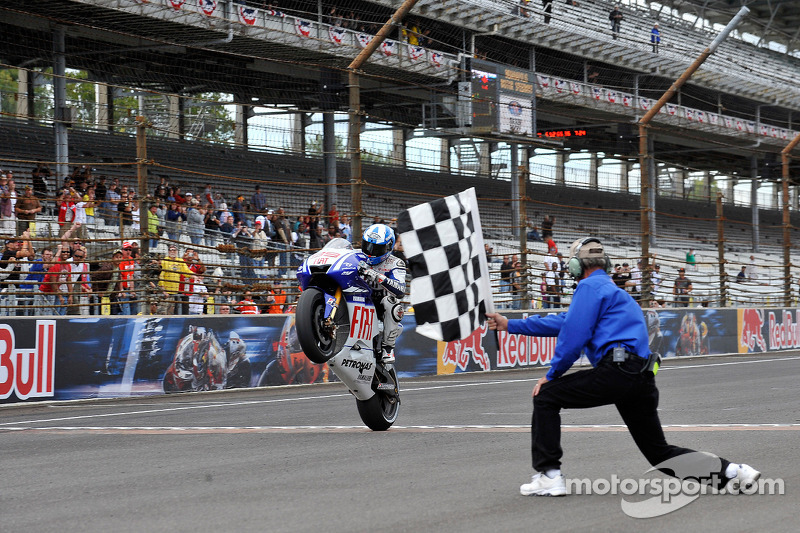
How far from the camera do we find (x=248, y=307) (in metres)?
14.6

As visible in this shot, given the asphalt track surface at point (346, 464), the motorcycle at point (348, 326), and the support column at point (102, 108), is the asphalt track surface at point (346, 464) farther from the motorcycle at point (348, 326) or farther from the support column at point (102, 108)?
the support column at point (102, 108)

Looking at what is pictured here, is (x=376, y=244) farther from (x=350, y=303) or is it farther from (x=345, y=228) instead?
(x=345, y=228)

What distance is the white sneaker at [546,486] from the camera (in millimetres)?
5094

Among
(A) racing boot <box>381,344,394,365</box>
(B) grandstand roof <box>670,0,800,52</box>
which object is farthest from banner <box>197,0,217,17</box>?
(B) grandstand roof <box>670,0,800,52</box>

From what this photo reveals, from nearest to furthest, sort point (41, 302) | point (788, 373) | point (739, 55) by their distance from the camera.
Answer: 1. point (41, 302)
2. point (788, 373)
3. point (739, 55)

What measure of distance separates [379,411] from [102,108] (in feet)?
39.0

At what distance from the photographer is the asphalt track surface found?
4648 millimetres

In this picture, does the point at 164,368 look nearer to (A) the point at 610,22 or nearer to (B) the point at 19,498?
(B) the point at 19,498

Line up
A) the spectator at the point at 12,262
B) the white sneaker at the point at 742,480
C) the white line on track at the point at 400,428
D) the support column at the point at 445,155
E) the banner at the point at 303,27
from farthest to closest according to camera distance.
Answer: the support column at the point at 445,155, the banner at the point at 303,27, the spectator at the point at 12,262, the white line on track at the point at 400,428, the white sneaker at the point at 742,480

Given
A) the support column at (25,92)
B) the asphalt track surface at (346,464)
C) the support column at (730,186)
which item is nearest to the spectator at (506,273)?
the asphalt track surface at (346,464)

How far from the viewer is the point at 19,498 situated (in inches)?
209

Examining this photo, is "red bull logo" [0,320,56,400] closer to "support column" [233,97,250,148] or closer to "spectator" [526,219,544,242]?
"support column" [233,97,250,148]

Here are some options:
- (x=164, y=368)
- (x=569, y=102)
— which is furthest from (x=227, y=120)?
(x=569, y=102)

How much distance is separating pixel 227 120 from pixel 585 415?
1000 centimetres
